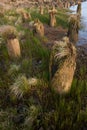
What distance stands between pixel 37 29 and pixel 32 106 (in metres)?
6.16

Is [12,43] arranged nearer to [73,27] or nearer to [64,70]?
[64,70]

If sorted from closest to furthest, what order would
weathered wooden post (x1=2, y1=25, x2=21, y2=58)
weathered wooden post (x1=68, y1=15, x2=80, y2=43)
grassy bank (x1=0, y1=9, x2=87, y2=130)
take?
grassy bank (x1=0, y1=9, x2=87, y2=130) → weathered wooden post (x1=2, y1=25, x2=21, y2=58) → weathered wooden post (x1=68, y1=15, x2=80, y2=43)

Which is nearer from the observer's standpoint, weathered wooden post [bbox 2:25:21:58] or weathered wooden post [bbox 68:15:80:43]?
weathered wooden post [bbox 2:25:21:58]

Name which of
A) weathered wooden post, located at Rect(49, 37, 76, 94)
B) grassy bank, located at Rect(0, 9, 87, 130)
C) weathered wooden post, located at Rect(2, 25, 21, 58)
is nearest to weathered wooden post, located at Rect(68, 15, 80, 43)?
grassy bank, located at Rect(0, 9, 87, 130)

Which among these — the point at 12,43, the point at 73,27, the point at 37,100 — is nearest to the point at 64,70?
the point at 37,100

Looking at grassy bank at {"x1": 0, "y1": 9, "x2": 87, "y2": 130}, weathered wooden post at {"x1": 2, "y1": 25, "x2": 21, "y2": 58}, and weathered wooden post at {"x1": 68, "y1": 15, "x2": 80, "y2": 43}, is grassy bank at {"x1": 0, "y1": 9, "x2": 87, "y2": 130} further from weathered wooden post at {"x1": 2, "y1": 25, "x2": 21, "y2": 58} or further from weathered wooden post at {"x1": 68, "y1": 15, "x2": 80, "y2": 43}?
weathered wooden post at {"x1": 68, "y1": 15, "x2": 80, "y2": 43}

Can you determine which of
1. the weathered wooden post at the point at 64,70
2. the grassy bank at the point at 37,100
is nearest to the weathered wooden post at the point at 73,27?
the grassy bank at the point at 37,100

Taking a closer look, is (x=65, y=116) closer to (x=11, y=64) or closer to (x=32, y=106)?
(x=32, y=106)

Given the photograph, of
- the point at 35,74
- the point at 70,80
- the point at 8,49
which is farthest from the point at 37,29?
the point at 70,80

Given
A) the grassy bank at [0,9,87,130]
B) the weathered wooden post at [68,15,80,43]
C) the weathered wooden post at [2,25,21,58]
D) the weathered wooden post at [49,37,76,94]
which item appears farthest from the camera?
the weathered wooden post at [68,15,80,43]

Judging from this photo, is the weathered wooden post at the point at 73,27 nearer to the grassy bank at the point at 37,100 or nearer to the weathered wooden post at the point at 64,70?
the grassy bank at the point at 37,100

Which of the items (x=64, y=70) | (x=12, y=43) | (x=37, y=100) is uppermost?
(x=12, y=43)

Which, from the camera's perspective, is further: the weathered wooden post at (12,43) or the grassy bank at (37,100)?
the weathered wooden post at (12,43)

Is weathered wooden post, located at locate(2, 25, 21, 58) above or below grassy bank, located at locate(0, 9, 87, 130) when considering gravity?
above
